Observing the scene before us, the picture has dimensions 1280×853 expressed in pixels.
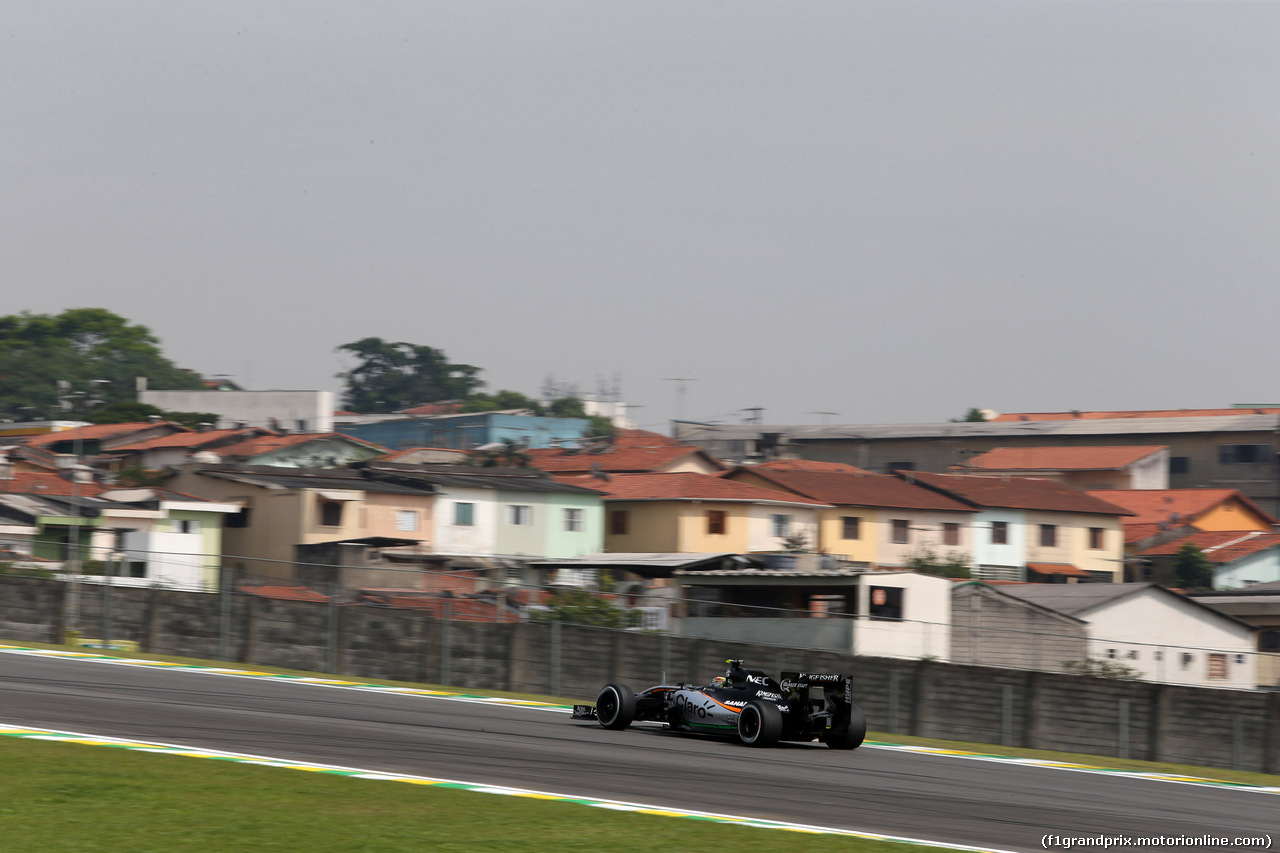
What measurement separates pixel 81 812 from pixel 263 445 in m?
67.6

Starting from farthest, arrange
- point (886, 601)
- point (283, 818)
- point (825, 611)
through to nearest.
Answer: point (886, 601)
point (825, 611)
point (283, 818)

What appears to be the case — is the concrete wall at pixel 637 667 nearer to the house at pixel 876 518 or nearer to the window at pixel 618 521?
the window at pixel 618 521

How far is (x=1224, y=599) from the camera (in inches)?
2058

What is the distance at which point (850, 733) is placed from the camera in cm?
1658

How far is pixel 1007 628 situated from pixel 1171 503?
3915cm

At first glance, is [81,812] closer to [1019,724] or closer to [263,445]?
[1019,724]

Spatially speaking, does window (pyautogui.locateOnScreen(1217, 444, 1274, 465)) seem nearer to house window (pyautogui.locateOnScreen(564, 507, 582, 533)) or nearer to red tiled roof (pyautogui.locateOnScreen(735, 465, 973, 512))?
red tiled roof (pyautogui.locateOnScreen(735, 465, 973, 512))

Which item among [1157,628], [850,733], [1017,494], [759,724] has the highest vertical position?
[1017,494]

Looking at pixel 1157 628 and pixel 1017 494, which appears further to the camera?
pixel 1017 494

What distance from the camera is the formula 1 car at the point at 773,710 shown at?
53.1 ft

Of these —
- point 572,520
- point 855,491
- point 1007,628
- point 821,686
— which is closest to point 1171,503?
point 855,491

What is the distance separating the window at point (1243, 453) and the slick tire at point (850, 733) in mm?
78680

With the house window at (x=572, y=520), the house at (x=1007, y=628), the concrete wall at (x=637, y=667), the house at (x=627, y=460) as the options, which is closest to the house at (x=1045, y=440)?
the house at (x=627, y=460)

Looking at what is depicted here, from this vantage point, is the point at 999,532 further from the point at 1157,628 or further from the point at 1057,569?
the point at 1157,628
